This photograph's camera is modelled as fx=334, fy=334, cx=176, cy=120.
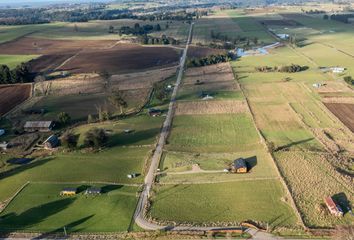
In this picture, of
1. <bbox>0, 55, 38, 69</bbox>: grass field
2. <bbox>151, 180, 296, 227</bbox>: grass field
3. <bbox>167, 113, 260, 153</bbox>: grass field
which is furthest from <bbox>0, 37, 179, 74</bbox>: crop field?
<bbox>151, 180, 296, 227</bbox>: grass field

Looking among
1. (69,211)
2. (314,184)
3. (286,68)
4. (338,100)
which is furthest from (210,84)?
(69,211)

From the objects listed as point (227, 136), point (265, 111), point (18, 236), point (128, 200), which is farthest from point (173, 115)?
point (18, 236)

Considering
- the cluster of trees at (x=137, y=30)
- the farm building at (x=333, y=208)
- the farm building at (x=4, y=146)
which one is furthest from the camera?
the cluster of trees at (x=137, y=30)

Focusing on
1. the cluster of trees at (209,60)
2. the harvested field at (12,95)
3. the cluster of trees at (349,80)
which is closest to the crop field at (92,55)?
the cluster of trees at (209,60)

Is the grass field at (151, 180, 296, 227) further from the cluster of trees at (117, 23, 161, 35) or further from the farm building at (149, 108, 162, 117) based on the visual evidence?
the cluster of trees at (117, 23, 161, 35)

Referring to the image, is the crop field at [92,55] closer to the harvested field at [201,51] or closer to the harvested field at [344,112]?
the harvested field at [201,51]

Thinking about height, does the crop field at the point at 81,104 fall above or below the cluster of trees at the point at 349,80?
below

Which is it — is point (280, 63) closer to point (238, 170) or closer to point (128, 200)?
point (238, 170)
